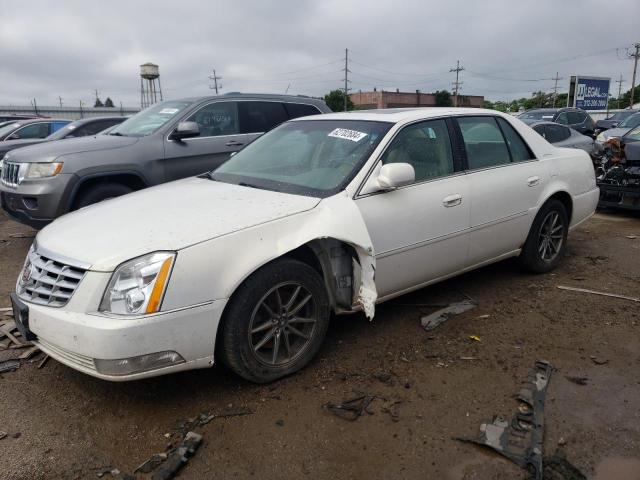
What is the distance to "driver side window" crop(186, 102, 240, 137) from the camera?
22.1 ft

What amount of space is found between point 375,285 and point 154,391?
1.54m

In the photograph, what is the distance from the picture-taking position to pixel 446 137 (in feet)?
13.8

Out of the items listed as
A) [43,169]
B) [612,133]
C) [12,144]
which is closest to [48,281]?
[43,169]

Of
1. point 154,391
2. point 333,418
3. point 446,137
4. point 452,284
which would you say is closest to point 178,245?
point 154,391

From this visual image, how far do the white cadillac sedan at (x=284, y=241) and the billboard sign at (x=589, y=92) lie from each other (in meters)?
37.2

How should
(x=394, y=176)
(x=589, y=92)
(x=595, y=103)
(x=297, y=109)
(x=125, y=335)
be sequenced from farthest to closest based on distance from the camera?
(x=595, y=103), (x=589, y=92), (x=297, y=109), (x=394, y=176), (x=125, y=335)

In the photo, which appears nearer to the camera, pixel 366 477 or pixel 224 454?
pixel 366 477

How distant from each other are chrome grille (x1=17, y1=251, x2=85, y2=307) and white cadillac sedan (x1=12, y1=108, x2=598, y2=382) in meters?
0.01

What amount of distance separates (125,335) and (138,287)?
245mm

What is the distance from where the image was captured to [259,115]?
7.22 m

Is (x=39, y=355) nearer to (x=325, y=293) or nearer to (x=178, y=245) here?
(x=178, y=245)

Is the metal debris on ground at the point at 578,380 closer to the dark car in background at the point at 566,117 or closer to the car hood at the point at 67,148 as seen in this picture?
the car hood at the point at 67,148

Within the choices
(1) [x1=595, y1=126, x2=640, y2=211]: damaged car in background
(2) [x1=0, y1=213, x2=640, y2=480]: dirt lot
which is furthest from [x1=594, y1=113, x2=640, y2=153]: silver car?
(2) [x1=0, y1=213, x2=640, y2=480]: dirt lot

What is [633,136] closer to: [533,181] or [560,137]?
[560,137]
